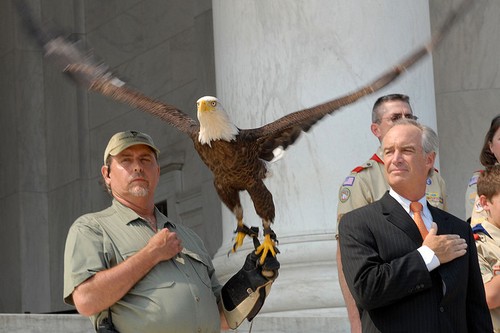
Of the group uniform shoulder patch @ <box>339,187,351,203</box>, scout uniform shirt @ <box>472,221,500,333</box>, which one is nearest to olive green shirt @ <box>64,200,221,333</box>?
uniform shoulder patch @ <box>339,187,351,203</box>

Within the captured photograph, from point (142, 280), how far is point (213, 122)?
1197mm

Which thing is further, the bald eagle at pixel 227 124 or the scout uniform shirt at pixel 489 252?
the bald eagle at pixel 227 124

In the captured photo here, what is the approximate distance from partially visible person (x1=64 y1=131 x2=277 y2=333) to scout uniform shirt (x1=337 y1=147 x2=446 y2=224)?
861mm

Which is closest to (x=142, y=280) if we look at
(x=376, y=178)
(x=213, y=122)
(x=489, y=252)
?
(x=213, y=122)

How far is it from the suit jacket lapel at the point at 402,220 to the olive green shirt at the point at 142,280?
38.4 inches

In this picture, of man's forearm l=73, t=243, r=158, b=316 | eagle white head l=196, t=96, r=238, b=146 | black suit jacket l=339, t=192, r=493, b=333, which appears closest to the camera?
black suit jacket l=339, t=192, r=493, b=333

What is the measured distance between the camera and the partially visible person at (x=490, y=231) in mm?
6910

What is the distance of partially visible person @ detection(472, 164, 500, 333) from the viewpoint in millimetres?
6910

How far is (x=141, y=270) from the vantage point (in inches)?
243

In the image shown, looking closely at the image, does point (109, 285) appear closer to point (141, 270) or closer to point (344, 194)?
point (141, 270)

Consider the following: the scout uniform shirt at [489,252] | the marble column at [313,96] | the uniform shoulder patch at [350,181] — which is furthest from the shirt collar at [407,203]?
the marble column at [313,96]

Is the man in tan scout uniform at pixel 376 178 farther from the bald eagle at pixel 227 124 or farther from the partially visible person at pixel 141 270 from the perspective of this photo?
Answer: the partially visible person at pixel 141 270

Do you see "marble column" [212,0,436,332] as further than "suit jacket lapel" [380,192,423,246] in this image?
Yes

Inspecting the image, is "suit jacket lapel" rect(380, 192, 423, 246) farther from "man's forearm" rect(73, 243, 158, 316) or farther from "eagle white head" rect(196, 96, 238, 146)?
"eagle white head" rect(196, 96, 238, 146)
